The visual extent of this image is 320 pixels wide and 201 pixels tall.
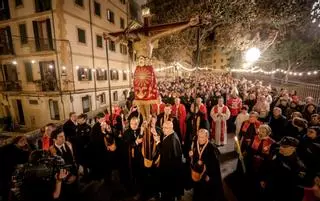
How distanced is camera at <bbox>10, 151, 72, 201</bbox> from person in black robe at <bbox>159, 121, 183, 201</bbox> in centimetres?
214

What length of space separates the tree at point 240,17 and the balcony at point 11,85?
586 inches

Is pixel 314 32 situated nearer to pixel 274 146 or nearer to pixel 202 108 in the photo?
pixel 202 108

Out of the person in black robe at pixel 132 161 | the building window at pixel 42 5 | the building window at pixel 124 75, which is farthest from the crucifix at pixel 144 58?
the building window at pixel 124 75

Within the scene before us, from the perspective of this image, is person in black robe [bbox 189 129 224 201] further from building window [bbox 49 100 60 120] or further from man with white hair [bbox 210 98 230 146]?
building window [bbox 49 100 60 120]

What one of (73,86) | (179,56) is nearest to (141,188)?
(73,86)

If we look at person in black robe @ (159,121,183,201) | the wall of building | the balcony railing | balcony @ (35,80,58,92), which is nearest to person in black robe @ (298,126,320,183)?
person in black robe @ (159,121,183,201)

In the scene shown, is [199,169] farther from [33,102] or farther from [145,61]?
[33,102]

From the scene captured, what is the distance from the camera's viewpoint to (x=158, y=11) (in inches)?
618

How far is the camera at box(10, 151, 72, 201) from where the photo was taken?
7.06 feet

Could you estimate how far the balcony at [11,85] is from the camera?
16828 millimetres

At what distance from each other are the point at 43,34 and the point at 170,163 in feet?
55.6

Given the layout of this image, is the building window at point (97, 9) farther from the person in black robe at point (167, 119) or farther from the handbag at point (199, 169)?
the handbag at point (199, 169)

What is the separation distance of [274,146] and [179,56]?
54.2 ft

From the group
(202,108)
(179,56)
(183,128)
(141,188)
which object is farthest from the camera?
(179,56)
